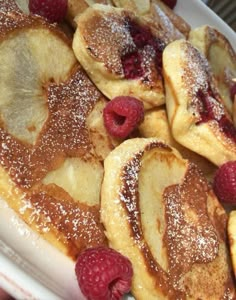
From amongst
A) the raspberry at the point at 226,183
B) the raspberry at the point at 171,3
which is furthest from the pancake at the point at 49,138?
the raspberry at the point at 171,3

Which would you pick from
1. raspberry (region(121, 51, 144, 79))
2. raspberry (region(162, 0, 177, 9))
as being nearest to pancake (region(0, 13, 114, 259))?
raspberry (region(121, 51, 144, 79))

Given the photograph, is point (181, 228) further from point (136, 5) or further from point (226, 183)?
point (136, 5)

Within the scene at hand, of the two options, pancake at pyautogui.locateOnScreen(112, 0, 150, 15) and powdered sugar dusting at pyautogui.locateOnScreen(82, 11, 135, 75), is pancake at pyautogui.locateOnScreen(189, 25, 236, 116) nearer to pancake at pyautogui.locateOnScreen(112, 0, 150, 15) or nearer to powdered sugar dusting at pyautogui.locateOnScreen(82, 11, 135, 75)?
pancake at pyautogui.locateOnScreen(112, 0, 150, 15)

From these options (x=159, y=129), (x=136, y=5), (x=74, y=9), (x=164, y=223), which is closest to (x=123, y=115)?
(x=159, y=129)

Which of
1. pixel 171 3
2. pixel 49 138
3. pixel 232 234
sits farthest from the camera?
pixel 171 3

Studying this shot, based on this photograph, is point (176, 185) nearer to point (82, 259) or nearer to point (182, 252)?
point (182, 252)

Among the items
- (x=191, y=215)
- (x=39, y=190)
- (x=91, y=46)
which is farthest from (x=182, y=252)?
(x=91, y=46)
